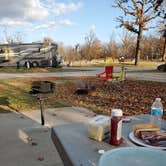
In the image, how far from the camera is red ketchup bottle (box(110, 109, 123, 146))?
4.69 ft

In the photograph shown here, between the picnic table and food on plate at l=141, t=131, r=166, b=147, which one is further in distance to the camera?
food on plate at l=141, t=131, r=166, b=147

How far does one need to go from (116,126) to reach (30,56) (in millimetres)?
21247

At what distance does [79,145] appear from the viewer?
1532mm

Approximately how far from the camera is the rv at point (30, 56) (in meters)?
21.8

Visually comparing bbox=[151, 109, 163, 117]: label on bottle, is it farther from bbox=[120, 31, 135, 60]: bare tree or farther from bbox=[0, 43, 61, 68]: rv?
bbox=[120, 31, 135, 60]: bare tree

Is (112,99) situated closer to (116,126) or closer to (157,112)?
(157,112)

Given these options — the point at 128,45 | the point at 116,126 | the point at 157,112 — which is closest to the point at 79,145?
the point at 116,126

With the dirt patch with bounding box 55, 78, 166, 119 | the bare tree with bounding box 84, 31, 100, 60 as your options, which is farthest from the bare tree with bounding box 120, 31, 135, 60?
the dirt patch with bounding box 55, 78, 166, 119

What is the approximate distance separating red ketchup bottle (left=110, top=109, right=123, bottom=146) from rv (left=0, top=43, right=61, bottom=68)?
2077cm

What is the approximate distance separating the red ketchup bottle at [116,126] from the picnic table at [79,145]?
0.12 feet

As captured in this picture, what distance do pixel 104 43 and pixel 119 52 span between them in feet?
17.2

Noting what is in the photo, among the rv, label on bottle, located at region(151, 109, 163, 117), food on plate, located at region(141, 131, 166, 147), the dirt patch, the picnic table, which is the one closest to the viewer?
the picnic table

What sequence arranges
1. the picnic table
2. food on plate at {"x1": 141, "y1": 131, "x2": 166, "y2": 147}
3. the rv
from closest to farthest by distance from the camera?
the picnic table, food on plate at {"x1": 141, "y1": 131, "x2": 166, "y2": 147}, the rv

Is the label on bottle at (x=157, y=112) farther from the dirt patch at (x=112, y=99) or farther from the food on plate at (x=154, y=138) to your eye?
the dirt patch at (x=112, y=99)
